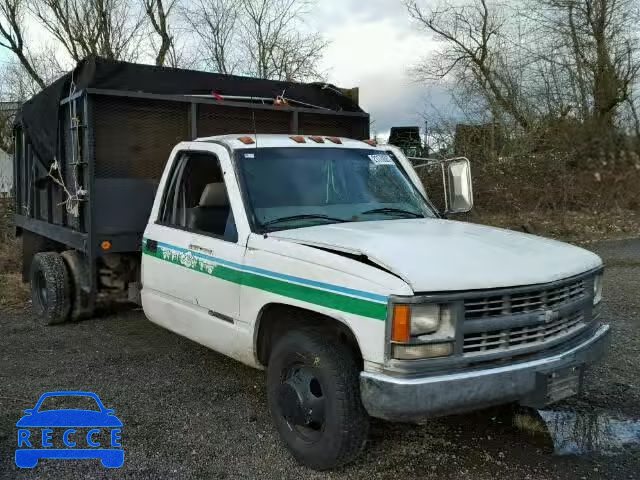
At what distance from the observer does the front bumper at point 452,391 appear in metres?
3.16

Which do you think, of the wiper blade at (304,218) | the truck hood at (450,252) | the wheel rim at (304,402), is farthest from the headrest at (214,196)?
the wheel rim at (304,402)

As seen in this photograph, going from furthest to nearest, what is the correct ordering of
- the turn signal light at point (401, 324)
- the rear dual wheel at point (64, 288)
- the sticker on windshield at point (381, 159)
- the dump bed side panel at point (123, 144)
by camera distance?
the rear dual wheel at point (64, 288) < the dump bed side panel at point (123, 144) < the sticker on windshield at point (381, 159) < the turn signal light at point (401, 324)

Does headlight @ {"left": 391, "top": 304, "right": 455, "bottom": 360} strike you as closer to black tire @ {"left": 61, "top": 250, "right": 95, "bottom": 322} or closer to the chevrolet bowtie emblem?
the chevrolet bowtie emblem

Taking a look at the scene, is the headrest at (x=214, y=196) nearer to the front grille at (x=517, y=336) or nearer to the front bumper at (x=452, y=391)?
the front bumper at (x=452, y=391)

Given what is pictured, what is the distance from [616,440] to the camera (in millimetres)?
4117

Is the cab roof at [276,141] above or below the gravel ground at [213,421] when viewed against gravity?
above

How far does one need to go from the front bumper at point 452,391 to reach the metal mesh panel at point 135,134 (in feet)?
12.5

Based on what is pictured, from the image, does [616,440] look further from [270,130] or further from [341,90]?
[341,90]

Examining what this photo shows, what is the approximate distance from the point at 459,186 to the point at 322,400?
2.36 metres

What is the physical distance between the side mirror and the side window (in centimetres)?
182

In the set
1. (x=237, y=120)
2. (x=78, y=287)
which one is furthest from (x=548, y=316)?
(x=78, y=287)

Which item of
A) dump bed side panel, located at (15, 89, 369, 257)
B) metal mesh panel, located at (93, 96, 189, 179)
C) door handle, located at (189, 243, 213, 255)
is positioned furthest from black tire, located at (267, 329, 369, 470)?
metal mesh panel, located at (93, 96, 189, 179)

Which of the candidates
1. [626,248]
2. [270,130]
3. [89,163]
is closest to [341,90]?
[270,130]

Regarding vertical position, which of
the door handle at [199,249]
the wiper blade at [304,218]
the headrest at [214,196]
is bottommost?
the door handle at [199,249]
